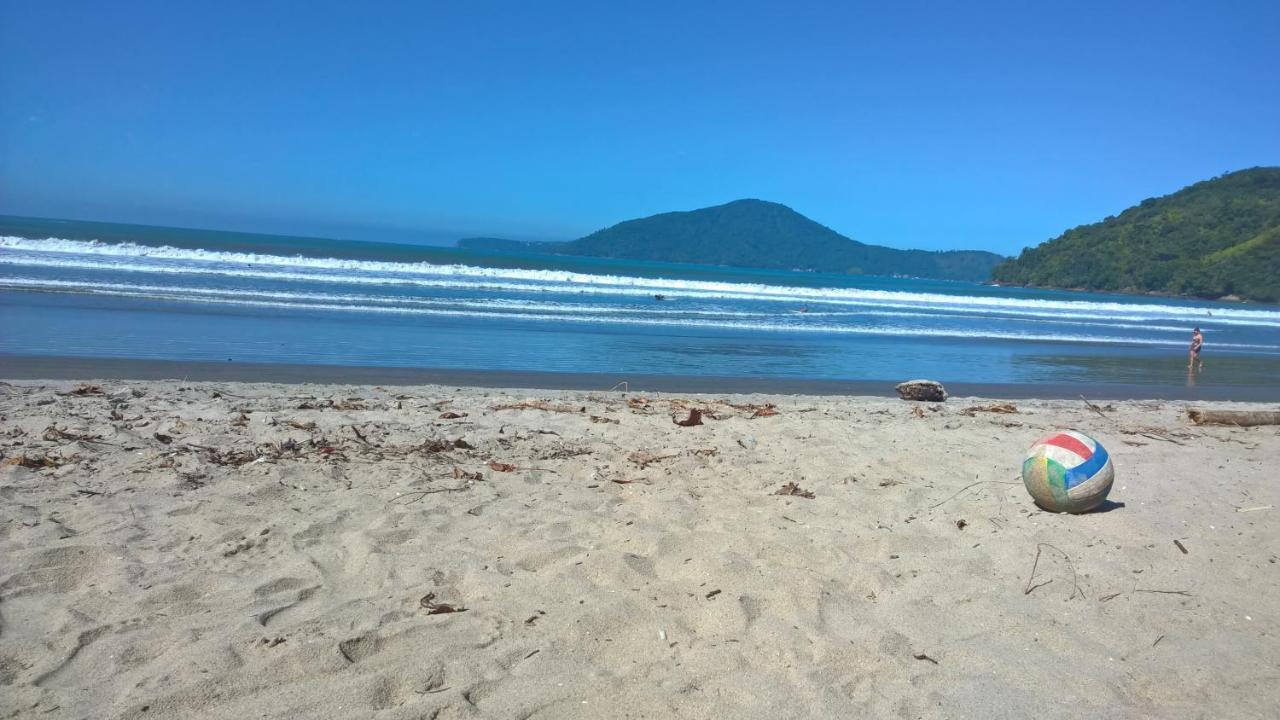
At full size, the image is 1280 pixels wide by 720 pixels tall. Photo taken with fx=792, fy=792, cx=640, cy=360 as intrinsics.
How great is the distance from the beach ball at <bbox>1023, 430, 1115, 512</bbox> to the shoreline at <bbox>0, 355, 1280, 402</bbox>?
6777 millimetres

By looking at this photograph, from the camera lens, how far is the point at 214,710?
3.09 metres

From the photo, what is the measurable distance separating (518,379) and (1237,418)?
31.5ft

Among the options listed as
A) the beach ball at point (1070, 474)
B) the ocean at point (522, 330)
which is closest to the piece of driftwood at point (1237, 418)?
the beach ball at point (1070, 474)

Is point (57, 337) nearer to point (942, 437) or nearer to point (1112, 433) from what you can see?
point (942, 437)

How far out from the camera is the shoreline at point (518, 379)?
11.2m

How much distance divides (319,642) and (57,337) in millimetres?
13717

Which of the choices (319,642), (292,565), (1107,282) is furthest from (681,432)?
(1107,282)

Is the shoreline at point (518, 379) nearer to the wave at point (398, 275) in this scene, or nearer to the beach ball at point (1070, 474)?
the beach ball at point (1070, 474)

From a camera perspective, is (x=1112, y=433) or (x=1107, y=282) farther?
(x=1107, y=282)

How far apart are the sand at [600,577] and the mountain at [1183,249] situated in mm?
110366

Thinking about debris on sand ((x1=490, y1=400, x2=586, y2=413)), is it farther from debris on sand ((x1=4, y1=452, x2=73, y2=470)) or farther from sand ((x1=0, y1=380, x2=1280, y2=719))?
debris on sand ((x1=4, y1=452, x2=73, y2=470))

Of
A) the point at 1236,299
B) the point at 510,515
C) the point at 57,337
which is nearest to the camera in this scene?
the point at 510,515

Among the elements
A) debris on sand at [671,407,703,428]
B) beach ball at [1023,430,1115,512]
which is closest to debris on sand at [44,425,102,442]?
debris on sand at [671,407,703,428]

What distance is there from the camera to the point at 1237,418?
911 cm
